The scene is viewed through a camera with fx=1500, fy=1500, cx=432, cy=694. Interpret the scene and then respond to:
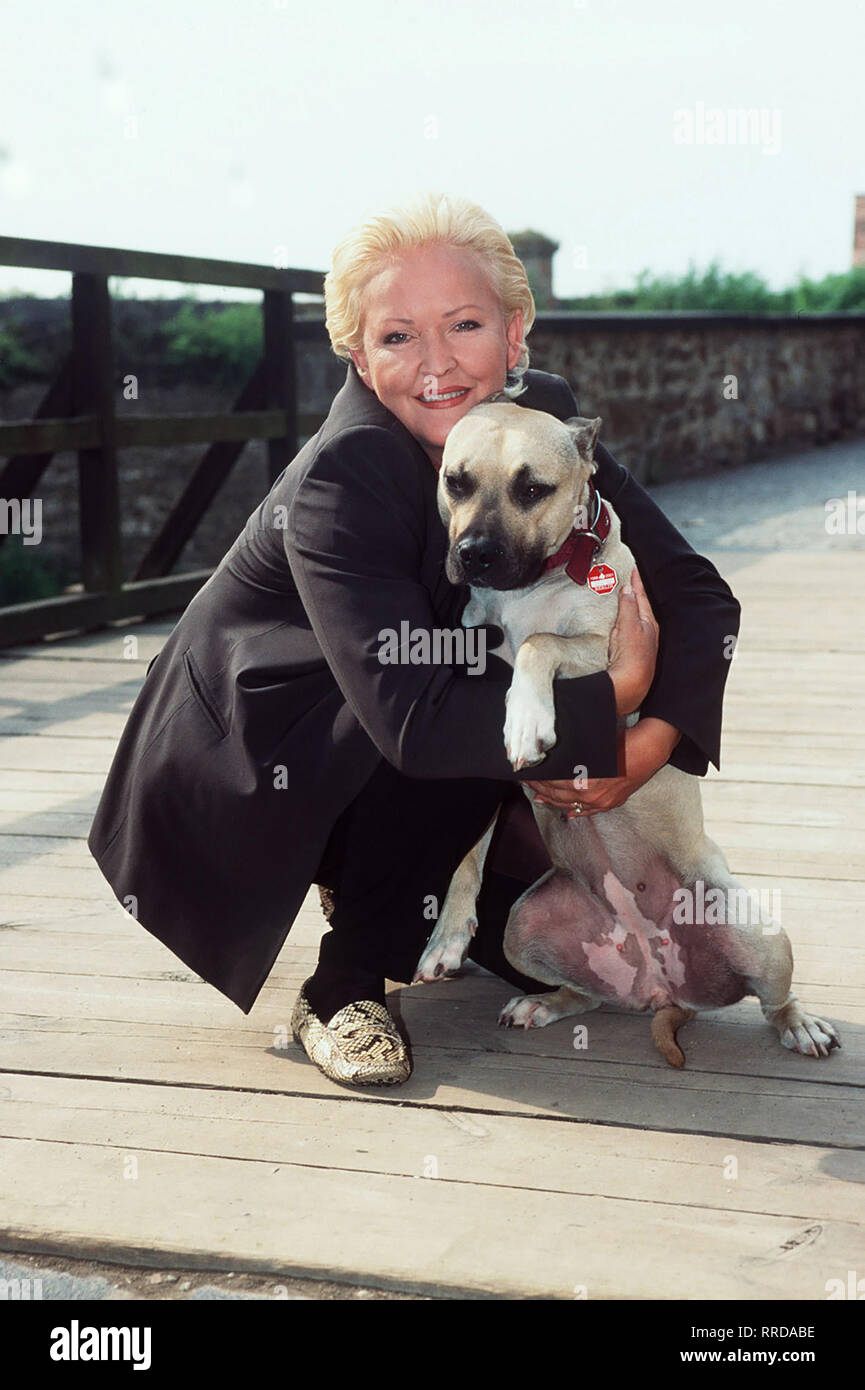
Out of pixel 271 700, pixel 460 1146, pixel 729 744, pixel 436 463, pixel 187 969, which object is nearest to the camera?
pixel 460 1146

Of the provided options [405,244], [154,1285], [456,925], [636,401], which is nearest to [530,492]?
[405,244]

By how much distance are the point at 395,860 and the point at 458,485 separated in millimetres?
677

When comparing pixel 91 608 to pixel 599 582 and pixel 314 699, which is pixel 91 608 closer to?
pixel 314 699

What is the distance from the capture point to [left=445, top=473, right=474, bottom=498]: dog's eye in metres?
2.52

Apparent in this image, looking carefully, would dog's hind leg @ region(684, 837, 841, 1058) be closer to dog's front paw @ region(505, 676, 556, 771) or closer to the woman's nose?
dog's front paw @ region(505, 676, 556, 771)

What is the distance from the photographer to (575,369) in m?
10.7

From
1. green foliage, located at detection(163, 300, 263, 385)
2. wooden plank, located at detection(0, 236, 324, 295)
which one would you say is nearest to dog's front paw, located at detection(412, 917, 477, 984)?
wooden plank, located at detection(0, 236, 324, 295)

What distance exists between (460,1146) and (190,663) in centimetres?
98

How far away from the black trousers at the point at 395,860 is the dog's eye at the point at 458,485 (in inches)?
19.2

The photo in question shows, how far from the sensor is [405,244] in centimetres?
245

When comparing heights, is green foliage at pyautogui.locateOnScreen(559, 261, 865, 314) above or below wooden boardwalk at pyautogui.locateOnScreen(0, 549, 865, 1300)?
above
